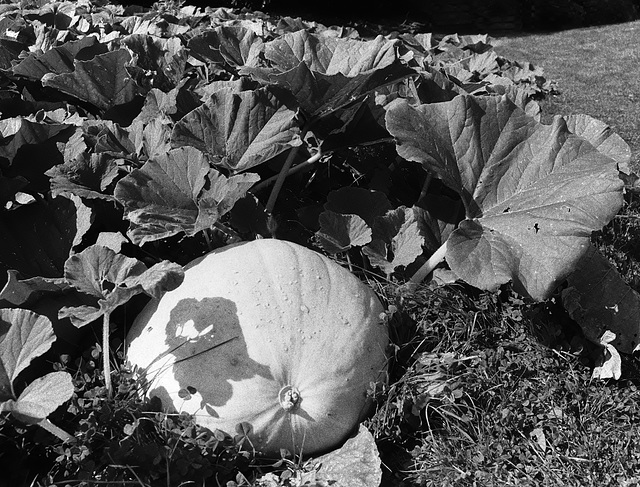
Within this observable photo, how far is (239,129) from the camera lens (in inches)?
96.0

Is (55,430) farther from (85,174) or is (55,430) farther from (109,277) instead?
(85,174)

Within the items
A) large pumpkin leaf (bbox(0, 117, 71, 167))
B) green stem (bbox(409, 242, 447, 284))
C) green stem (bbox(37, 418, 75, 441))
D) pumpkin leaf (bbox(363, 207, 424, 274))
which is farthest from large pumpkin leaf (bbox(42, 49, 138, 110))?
green stem (bbox(37, 418, 75, 441))

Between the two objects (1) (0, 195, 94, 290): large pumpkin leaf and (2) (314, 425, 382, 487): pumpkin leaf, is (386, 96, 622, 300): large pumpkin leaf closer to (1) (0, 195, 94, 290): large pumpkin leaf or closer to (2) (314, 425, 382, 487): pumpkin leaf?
(2) (314, 425, 382, 487): pumpkin leaf

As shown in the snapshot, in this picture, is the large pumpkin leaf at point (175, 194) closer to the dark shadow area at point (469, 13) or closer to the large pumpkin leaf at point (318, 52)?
the large pumpkin leaf at point (318, 52)

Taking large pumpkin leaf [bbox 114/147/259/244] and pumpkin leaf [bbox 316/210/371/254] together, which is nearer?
large pumpkin leaf [bbox 114/147/259/244]

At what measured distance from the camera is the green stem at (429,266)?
2443 millimetres

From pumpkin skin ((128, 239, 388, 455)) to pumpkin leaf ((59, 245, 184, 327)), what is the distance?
22 cm

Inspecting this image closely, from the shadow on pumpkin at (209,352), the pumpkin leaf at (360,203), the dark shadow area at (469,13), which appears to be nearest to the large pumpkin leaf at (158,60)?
the pumpkin leaf at (360,203)

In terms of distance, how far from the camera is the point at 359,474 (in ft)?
6.26

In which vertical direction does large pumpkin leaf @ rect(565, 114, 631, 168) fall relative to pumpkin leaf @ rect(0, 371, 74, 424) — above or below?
above

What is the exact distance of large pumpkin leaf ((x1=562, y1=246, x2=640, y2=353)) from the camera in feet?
8.25

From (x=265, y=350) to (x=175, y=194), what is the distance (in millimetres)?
596

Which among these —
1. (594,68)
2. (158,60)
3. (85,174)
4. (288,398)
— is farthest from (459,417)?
(594,68)

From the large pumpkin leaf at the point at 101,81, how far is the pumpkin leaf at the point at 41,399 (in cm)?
145
